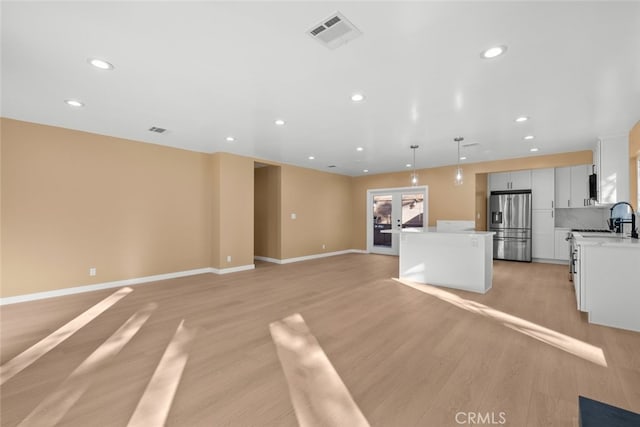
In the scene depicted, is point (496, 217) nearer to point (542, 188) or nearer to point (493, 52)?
point (542, 188)

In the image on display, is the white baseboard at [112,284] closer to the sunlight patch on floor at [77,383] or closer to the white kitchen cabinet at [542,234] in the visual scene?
the sunlight patch on floor at [77,383]

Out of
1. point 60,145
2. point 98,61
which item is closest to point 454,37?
point 98,61

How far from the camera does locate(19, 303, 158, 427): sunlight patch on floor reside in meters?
1.77

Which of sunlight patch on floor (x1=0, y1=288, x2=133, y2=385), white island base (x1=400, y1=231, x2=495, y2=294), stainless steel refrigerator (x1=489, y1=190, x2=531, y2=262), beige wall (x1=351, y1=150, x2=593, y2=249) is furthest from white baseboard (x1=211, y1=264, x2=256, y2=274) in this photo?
stainless steel refrigerator (x1=489, y1=190, x2=531, y2=262)

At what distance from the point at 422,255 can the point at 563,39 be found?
3.64 metres

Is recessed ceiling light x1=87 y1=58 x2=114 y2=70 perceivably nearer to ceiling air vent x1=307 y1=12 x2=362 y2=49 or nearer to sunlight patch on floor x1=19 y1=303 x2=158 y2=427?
ceiling air vent x1=307 y1=12 x2=362 y2=49

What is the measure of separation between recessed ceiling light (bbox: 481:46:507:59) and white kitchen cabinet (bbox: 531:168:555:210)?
241 inches

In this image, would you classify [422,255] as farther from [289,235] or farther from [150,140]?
[150,140]

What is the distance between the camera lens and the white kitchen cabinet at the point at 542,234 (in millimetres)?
6980

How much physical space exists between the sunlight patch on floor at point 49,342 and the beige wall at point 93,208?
3.59 feet

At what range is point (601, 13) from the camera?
191 centimetres

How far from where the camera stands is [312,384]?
2.08 meters

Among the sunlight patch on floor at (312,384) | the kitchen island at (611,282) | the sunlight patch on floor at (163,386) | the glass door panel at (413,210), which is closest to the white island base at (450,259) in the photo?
the kitchen island at (611,282)

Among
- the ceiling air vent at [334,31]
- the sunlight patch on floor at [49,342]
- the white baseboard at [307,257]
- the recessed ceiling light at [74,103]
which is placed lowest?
the white baseboard at [307,257]
